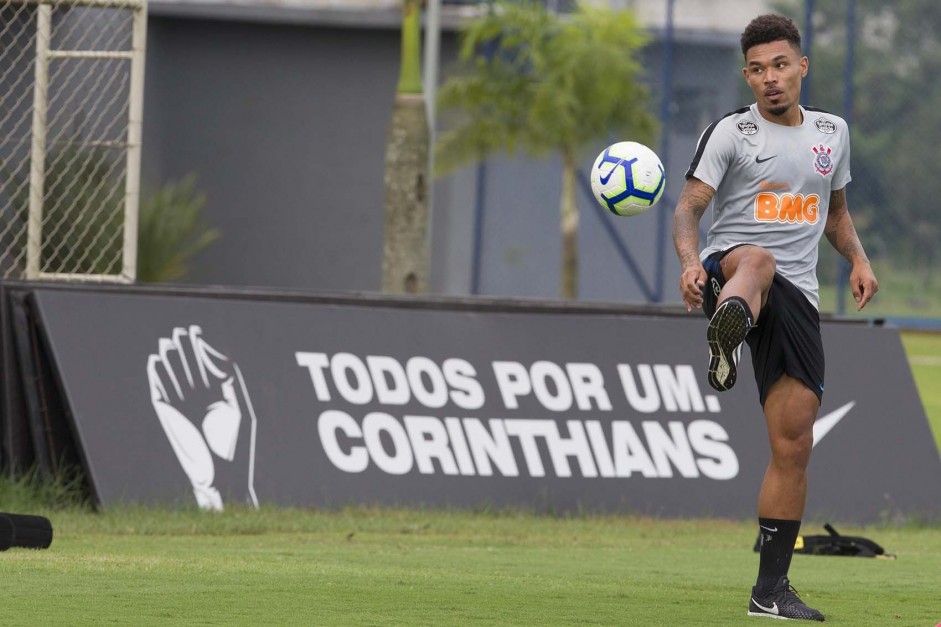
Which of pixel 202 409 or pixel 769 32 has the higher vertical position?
pixel 769 32

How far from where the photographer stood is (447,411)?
9.82 meters

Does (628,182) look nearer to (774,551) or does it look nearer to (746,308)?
(746,308)

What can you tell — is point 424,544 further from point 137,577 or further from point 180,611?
point 180,611

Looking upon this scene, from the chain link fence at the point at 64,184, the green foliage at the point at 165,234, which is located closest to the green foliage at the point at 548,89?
the green foliage at the point at 165,234

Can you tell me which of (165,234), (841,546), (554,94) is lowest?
(841,546)

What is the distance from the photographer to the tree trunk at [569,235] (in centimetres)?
2464

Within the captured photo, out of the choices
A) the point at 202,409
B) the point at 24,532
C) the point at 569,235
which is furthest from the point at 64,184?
the point at 569,235

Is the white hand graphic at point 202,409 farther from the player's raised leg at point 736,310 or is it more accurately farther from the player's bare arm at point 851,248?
the player's raised leg at point 736,310

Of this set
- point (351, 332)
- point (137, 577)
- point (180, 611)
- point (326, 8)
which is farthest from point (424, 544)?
point (326, 8)

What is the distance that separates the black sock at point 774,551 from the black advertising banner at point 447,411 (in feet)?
12.9

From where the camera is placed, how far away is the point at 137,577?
6.68 meters

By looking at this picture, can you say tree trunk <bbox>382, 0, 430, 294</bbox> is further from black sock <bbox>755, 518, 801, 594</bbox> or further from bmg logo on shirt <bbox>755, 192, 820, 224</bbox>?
black sock <bbox>755, 518, 801, 594</bbox>

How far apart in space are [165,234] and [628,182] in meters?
16.5

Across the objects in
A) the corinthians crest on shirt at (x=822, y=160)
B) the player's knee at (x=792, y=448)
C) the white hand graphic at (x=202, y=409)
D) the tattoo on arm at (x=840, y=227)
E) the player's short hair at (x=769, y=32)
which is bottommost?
the white hand graphic at (x=202, y=409)
